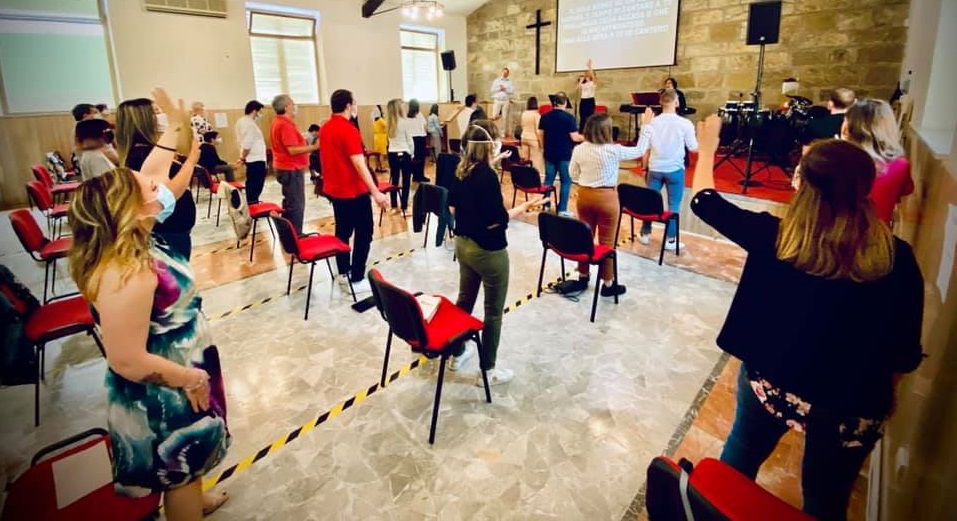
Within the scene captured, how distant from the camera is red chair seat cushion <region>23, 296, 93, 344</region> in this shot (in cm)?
239

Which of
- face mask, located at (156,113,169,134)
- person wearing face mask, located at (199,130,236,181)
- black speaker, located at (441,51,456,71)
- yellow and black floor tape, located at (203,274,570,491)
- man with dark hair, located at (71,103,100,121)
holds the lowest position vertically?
yellow and black floor tape, located at (203,274,570,491)

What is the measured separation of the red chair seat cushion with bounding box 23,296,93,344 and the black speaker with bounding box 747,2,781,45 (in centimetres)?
798

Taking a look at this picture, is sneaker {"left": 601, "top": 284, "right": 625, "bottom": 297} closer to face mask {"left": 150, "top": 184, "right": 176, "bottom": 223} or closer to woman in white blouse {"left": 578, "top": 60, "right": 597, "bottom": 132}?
face mask {"left": 150, "top": 184, "right": 176, "bottom": 223}

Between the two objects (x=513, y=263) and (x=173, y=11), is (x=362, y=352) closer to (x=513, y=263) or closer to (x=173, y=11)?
(x=513, y=263)

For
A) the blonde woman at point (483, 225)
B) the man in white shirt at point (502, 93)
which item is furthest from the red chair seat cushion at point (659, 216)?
the man in white shirt at point (502, 93)

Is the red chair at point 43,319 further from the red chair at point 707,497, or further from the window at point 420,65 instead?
the window at point 420,65

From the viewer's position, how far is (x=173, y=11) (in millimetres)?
8258

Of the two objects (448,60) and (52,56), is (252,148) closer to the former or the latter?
(52,56)

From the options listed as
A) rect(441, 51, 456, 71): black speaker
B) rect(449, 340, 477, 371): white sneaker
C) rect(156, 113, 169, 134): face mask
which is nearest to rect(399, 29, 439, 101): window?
rect(441, 51, 456, 71): black speaker

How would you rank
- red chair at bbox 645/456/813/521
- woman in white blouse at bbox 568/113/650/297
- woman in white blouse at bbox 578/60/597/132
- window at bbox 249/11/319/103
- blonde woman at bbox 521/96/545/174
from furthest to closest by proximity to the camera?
1. woman in white blouse at bbox 578/60/597/132
2. window at bbox 249/11/319/103
3. blonde woman at bbox 521/96/545/174
4. woman in white blouse at bbox 568/113/650/297
5. red chair at bbox 645/456/813/521

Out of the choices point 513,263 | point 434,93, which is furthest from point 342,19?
point 513,263

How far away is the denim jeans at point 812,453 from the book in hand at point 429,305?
4.80ft

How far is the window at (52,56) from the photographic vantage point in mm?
7023

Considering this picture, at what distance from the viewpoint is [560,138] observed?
541 centimetres
